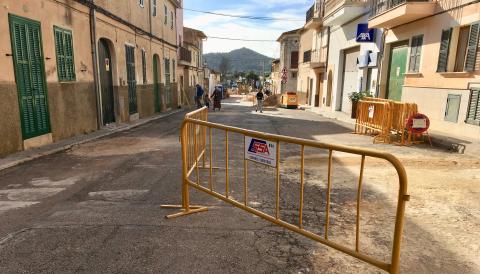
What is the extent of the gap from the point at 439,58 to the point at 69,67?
38.8 ft

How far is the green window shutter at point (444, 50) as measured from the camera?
9.84 m

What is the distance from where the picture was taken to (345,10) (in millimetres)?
16875

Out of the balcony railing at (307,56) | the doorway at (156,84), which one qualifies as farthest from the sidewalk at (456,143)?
the balcony railing at (307,56)

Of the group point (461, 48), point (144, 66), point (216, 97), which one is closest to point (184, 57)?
point (216, 97)

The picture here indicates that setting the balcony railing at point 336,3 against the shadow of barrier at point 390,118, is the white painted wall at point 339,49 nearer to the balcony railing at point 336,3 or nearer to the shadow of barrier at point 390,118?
the balcony railing at point 336,3

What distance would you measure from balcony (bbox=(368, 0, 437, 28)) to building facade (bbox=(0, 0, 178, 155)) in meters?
10.9

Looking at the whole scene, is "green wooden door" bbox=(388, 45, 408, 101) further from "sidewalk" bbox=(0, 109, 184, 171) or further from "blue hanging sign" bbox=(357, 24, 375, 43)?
"sidewalk" bbox=(0, 109, 184, 171)

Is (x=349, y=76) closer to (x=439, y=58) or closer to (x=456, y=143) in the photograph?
(x=439, y=58)

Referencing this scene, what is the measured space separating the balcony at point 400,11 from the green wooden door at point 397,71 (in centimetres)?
114

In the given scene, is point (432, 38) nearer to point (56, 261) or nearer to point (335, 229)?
point (335, 229)

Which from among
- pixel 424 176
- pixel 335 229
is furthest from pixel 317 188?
pixel 424 176

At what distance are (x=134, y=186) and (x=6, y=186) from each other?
6.85 ft

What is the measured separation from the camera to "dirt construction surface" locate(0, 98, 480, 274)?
2980 mm

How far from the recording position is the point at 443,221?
395 cm
